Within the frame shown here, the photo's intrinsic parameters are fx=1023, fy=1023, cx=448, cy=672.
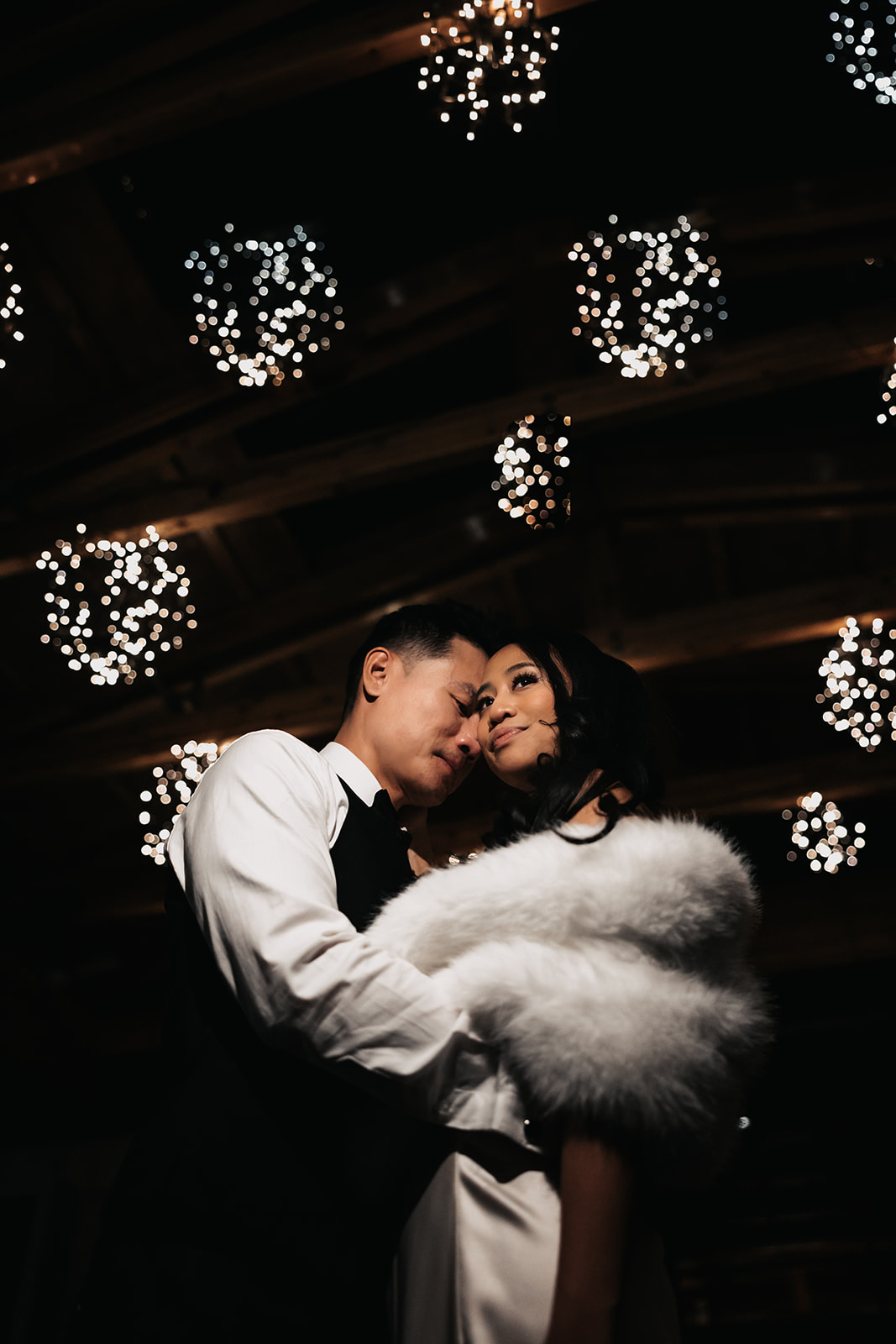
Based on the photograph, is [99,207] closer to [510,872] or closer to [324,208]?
[324,208]

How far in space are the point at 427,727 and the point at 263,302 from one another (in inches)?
102

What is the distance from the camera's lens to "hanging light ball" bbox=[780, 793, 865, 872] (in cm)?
511

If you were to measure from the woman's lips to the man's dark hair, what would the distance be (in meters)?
0.33

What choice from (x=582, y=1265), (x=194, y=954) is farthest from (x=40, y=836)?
(x=582, y=1265)

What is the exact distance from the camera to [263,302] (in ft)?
13.4

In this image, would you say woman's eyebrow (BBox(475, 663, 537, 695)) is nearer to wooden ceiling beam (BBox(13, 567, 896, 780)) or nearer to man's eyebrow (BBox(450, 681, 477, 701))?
man's eyebrow (BBox(450, 681, 477, 701))

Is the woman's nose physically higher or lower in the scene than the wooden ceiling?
lower

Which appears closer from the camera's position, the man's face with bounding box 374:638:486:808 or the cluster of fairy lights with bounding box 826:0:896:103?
the man's face with bounding box 374:638:486:808

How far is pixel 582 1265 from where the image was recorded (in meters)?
1.30

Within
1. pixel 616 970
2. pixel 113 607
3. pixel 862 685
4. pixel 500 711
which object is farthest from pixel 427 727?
pixel 862 685

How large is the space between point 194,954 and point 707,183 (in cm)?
550

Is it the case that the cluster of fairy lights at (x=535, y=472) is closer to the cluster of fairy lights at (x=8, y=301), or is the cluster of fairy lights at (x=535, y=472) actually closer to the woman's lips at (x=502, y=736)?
the cluster of fairy lights at (x=8, y=301)

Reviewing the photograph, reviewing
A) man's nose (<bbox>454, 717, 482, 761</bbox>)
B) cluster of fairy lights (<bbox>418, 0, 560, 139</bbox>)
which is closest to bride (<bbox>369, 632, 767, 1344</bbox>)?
man's nose (<bbox>454, 717, 482, 761</bbox>)

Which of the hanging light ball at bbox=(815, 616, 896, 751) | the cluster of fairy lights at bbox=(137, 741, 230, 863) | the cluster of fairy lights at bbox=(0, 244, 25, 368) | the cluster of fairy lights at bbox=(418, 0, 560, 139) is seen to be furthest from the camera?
the cluster of fairy lights at bbox=(137, 741, 230, 863)
